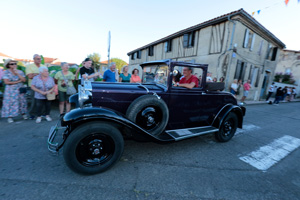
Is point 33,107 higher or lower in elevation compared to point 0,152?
higher

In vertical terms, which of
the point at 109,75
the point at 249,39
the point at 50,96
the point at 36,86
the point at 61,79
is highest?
the point at 249,39

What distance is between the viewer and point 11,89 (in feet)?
12.4

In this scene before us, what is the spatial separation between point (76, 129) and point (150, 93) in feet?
4.46

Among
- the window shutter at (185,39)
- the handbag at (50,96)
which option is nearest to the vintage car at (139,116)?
the handbag at (50,96)

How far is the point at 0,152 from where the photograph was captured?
2.44 m

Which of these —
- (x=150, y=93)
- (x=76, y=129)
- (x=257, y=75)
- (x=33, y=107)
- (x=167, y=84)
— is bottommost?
(x=33, y=107)

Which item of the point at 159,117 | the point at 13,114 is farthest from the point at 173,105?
the point at 13,114

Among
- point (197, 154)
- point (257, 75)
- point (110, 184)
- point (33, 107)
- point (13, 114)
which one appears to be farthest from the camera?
point (257, 75)

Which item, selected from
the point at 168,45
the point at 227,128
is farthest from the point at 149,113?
the point at 168,45

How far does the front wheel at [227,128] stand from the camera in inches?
132

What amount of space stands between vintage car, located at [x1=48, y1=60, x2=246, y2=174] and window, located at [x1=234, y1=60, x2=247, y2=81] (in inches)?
327

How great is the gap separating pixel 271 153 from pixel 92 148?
3.81 m

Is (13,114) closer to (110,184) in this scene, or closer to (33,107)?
(33,107)

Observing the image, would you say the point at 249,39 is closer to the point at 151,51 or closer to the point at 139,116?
the point at 151,51
